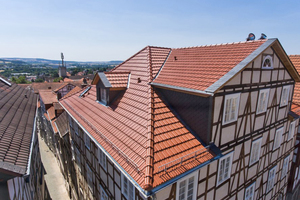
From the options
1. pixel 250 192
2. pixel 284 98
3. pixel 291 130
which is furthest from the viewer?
pixel 291 130

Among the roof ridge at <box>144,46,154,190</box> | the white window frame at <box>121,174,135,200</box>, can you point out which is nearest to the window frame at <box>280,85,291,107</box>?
the roof ridge at <box>144,46,154,190</box>

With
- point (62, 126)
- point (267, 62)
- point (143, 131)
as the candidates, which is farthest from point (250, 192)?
point (62, 126)

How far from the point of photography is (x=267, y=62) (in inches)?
356

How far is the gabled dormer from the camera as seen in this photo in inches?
403

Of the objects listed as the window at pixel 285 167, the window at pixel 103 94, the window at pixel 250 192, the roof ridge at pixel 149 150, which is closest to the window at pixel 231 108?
the roof ridge at pixel 149 150

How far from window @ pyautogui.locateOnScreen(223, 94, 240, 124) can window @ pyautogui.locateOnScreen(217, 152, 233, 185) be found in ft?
5.56

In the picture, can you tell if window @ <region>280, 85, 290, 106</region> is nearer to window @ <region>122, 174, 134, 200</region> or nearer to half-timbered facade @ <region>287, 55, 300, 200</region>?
half-timbered facade @ <region>287, 55, 300, 200</region>

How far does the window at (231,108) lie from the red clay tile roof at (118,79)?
18.5ft

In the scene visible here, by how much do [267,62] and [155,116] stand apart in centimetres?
643

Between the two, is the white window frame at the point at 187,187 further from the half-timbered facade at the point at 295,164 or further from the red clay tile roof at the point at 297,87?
the red clay tile roof at the point at 297,87

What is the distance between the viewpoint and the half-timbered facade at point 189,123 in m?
6.41

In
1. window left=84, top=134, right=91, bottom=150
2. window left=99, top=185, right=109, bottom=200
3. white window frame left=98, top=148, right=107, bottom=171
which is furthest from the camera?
window left=84, top=134, right=91, bottom=150

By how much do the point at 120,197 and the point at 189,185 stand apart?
121 inches

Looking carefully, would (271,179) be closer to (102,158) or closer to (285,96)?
(285,96)
